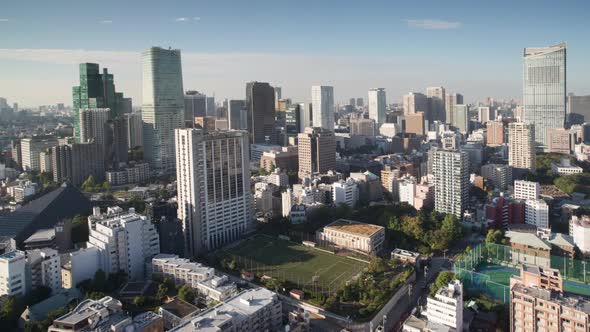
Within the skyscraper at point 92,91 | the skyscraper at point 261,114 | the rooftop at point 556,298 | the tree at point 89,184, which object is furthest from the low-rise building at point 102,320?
the skyscraper at point 261,114

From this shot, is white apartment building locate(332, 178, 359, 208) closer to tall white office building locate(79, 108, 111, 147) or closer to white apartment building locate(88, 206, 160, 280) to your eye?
white apartment building locate(88, 206, 160, 280)

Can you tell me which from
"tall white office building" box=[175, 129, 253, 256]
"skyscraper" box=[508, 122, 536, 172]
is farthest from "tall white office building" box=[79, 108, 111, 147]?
"skyscraper" box=[508, 122, 536, 172]

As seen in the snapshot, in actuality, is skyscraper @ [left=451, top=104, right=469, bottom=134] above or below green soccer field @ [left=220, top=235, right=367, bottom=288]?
above

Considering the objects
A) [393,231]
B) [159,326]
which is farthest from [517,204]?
[159,326]

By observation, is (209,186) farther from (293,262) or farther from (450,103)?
(450,103)

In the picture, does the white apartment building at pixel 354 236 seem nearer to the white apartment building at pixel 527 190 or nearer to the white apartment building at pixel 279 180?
the white apartment building at pixel 527 190

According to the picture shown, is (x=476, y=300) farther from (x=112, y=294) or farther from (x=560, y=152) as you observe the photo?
(x=560, y=152)

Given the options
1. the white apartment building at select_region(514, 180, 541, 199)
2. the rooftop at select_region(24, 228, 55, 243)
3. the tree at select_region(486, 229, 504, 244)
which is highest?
the white apartment building at select_region(514, 180, 541, 199)
